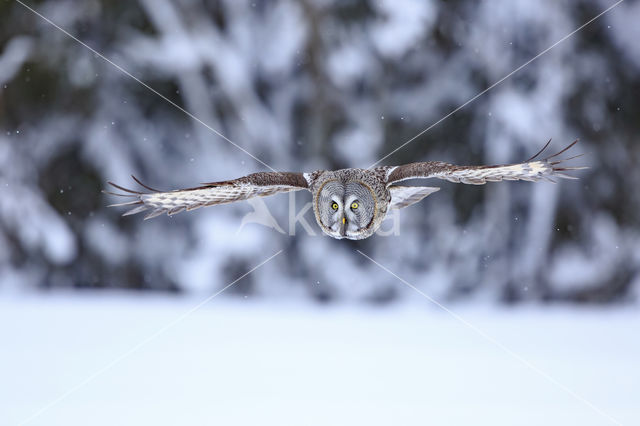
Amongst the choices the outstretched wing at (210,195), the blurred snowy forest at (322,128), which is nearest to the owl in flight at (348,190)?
the outstretched wing at (210,195)

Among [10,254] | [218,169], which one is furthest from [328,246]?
[10,254]

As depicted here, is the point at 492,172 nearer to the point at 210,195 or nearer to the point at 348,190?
the point at 348,190

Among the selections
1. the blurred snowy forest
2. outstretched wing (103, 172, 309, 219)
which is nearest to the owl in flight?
outstretched wing (103, 172, 309, 219)

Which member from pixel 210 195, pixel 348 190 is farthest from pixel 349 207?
pixel 210 195

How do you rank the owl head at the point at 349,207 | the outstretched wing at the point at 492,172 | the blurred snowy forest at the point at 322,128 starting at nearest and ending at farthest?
1. the outstretched wing at the point at 492,172
2. the owl head at the point at 349,207
3. the blurred snowy forest at the point at 322,128

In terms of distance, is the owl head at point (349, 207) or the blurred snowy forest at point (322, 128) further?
the blurred snowy forest at point (322, 128)

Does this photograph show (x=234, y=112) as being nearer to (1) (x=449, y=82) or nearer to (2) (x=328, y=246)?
(2) (x=328, y=246)

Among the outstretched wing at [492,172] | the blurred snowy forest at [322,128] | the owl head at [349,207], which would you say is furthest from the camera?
the blurred snowy forest at [322,128]

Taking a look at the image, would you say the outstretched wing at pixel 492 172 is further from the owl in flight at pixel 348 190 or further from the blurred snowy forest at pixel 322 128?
the blurred snowy forest at pixel 322 128
